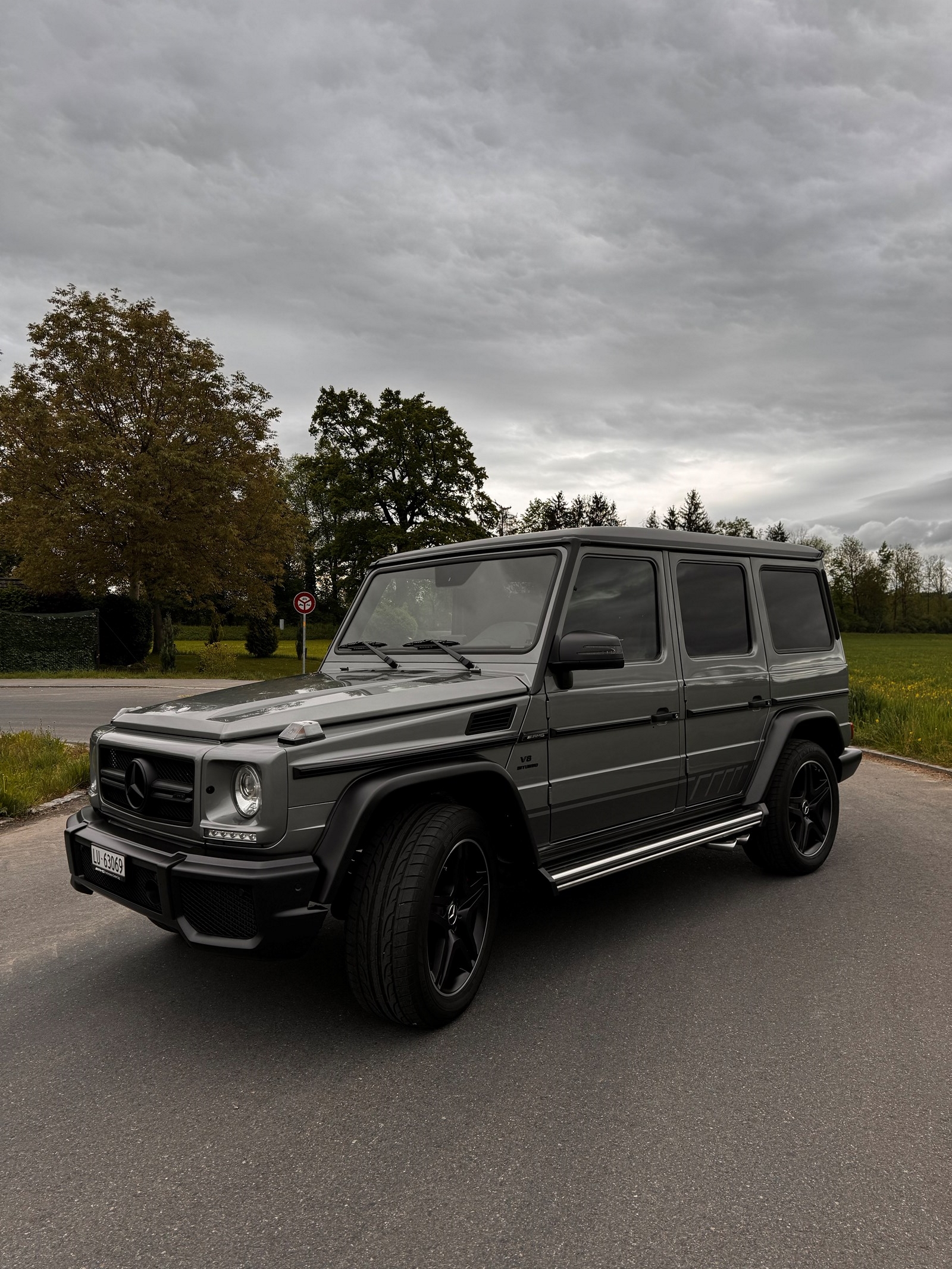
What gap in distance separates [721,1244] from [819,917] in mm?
2676

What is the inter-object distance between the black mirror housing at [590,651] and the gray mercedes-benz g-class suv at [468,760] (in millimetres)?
11

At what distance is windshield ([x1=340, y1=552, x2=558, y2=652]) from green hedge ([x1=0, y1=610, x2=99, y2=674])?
26.0 m

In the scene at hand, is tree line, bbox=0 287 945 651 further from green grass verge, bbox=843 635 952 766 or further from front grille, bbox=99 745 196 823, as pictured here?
front grille, bbox=99 745 196 823

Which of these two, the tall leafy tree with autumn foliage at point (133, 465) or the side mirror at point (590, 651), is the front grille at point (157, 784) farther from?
the tall leafy tree with autumn foliage at point (133, 465)

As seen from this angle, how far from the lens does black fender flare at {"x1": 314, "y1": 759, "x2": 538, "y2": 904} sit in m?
2.96

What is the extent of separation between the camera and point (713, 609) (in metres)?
4.88

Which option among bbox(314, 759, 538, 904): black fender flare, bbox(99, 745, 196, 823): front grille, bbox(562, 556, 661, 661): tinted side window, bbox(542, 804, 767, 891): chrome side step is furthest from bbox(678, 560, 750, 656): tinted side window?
bbox(99, 745, 196, 823): front grille

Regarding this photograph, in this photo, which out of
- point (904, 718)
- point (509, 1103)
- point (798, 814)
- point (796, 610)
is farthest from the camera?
point (904, 718)

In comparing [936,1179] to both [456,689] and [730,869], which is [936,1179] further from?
[730,869]

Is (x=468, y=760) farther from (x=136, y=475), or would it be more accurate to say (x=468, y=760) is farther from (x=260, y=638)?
(x=260, y=638)

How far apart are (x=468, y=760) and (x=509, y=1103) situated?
120cm

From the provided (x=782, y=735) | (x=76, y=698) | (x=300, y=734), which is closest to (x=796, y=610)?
(x=782, y=735)

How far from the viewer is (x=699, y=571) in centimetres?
482

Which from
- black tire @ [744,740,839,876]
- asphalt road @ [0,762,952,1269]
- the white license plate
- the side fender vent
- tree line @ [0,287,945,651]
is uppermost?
tree line @ [0,287,945,651]
